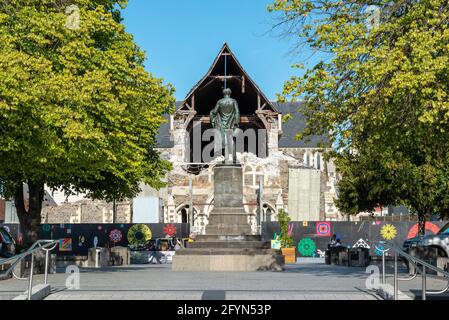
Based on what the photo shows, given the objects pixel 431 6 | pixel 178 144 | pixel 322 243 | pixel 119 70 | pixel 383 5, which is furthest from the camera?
pixel 178 144

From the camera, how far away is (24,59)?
18.8 meters

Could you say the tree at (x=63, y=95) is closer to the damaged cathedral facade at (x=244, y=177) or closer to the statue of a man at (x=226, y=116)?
the statue of a man at (x=226, y=116)

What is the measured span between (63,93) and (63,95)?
53 millimetres

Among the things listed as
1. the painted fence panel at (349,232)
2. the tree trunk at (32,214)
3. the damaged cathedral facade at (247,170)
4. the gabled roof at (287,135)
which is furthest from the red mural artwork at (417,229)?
the gabled roof at (287,135)

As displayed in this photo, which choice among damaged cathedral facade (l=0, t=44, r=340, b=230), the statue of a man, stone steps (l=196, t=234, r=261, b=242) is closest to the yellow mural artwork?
damaged cathedral facade (l=0, t=44, r=340, b=230)

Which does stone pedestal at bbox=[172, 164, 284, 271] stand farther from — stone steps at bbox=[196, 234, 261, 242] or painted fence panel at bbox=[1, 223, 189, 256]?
painted fence panel at bbox=[1, 223, 189, 256]

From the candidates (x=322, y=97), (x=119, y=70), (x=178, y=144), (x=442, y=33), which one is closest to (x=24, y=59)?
(x=119, y=70)

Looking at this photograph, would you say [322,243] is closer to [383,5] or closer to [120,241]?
[120,241]

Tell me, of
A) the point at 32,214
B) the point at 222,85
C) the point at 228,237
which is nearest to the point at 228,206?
the point at 228,237

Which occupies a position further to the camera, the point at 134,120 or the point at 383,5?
the point at 134,120

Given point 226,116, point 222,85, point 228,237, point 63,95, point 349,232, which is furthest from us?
point 222,85

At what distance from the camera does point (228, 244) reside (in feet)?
75.0

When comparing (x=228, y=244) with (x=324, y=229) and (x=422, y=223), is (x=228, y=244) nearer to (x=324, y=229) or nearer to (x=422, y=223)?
(x=422, y=223)

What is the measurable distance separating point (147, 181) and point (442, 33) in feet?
58.5
